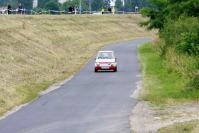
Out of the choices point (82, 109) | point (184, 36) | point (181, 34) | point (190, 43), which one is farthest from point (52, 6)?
point (82, 109)

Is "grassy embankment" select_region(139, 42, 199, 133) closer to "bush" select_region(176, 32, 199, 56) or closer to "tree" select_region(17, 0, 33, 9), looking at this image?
"bush" select_region(176, 32, 199, 56)

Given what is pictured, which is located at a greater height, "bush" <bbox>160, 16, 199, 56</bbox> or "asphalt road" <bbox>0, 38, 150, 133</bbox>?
"bush" <bbox>160, 16, 199, 56</bbox>

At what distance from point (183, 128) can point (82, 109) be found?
26.9ft

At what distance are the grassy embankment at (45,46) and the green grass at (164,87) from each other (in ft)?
19.4

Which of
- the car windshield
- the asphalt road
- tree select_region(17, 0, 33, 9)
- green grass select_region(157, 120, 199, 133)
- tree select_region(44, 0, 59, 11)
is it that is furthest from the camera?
tree select_region(17, 0, 33, 9)

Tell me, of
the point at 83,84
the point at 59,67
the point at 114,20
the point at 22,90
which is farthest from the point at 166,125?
the point at 114,20

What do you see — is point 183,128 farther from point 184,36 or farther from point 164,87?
point 184,36

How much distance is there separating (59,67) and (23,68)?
6.27 metres

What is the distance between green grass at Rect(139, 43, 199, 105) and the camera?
106 feet

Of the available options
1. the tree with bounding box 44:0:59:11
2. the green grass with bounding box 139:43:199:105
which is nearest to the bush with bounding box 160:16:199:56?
the green grass with bounding box 139:43:199:105

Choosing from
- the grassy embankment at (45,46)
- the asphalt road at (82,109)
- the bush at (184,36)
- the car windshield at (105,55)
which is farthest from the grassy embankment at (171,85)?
the grassy embankment at (45,46)

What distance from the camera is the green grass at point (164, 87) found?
32281mm

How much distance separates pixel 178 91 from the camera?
35.1m

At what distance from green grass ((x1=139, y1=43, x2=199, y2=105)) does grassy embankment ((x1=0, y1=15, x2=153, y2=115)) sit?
19.4 ft
